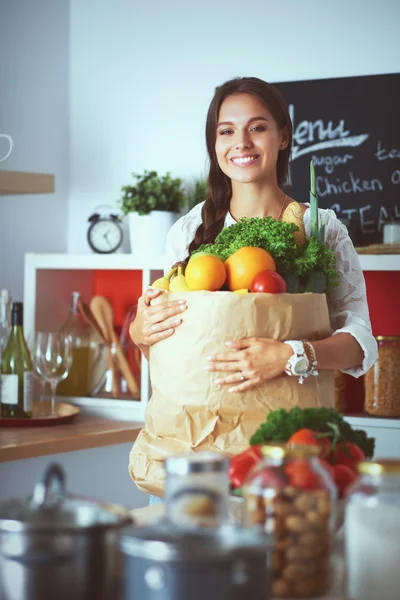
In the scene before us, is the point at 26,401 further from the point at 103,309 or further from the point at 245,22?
the point at 245,22

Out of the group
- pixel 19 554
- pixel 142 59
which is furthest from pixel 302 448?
pixel 142 59

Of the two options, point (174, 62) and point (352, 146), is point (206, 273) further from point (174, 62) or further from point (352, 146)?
point (174, 62)

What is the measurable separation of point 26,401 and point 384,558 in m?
2.05

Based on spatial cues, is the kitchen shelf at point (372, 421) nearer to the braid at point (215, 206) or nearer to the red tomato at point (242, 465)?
the braid at point (215, 206)

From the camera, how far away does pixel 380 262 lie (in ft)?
8.77

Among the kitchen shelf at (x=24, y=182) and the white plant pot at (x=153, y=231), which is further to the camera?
the white plant pot at (x=153, y=231)

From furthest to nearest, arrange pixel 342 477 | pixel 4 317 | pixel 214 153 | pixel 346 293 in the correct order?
1. pixel 4 317
2. pixel 214 153
3. pixel 346 293
4. pixel 342 477

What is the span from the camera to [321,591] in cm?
94

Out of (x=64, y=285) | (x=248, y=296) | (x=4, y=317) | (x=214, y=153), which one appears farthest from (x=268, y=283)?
(x=64, y=285)

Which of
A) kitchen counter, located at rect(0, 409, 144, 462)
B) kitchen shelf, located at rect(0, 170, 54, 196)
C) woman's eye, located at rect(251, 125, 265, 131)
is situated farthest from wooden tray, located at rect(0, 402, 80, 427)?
woman's eye, located at rect(251, 125, 265, 131)

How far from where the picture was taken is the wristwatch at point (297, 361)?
58.4 inches

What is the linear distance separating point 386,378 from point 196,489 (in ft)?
6.06

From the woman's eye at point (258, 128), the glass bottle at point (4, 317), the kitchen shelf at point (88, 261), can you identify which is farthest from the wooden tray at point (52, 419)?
the woman's eye at point (258, 128)

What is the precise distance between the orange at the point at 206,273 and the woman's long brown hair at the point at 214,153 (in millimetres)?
342
